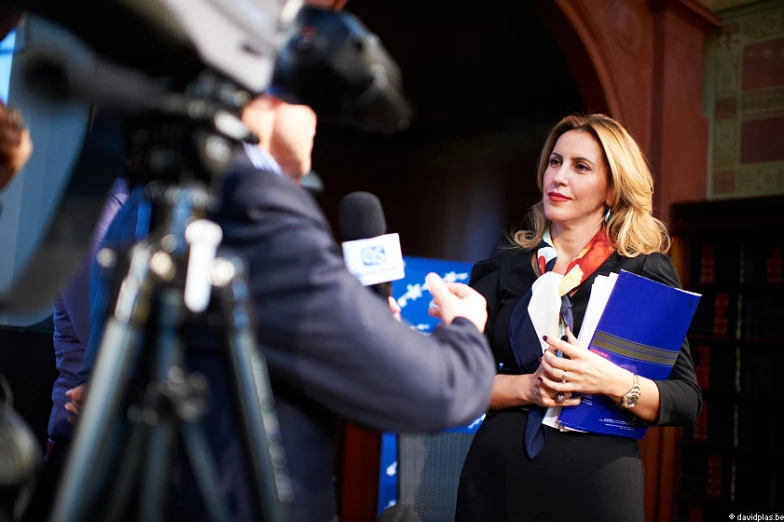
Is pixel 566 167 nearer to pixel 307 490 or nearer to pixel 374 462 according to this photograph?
pixel 307 490

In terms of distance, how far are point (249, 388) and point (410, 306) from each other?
330 centimetres

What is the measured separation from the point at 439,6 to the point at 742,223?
275cm

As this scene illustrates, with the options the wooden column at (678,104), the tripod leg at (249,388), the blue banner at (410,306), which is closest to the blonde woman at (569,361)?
the tripod leg at (249,388)

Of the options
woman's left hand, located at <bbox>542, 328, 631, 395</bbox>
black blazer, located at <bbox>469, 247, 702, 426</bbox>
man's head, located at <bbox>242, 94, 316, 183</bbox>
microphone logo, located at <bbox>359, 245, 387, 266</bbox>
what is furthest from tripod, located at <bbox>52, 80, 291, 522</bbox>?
black blazer, located at <bbox>469, 247, 702, 426</bbox>

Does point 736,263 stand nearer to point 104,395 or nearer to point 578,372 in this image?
point 578,372

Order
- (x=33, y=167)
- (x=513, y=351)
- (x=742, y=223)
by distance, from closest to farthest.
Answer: (x=513, y=351) < (x=33, y=167) < (x=742, y=223)

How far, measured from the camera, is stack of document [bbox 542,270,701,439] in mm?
1477

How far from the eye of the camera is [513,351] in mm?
1645

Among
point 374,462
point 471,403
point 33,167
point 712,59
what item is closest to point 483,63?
point 712,59

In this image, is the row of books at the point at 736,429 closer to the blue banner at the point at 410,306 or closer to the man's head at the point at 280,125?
the blue banner at the point at 410,306

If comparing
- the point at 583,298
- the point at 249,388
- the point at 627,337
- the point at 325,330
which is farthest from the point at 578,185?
the point at 249,388

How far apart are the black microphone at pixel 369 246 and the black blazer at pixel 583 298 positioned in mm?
766

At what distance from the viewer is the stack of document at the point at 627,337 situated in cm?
148

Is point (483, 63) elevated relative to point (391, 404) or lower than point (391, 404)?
elevated
